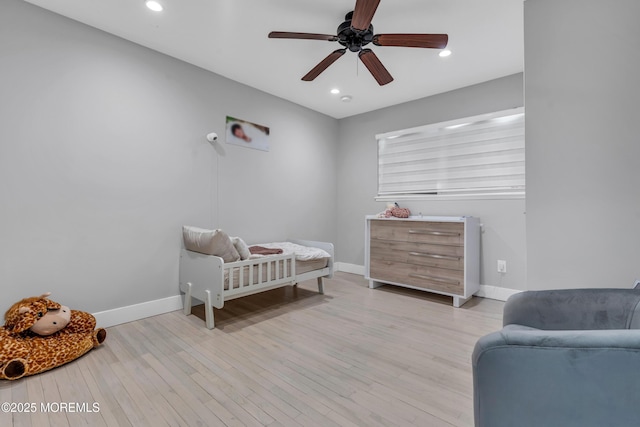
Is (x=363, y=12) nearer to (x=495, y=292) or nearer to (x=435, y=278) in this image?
(x=435, y=278)

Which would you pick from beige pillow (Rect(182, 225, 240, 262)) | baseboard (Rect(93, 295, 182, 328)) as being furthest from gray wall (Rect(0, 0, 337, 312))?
beige pillow (Rect(182, 225, 240, 262))

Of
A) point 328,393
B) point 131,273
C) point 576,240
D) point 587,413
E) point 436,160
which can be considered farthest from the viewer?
point 436,160

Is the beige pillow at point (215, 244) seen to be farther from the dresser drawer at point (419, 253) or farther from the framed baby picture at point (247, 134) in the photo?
the dresser drawer at point (419, 253)

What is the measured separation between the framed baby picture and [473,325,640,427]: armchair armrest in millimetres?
3215

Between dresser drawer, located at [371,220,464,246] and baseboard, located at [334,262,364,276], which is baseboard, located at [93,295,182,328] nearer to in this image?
dresser drawer, located at [371,220,464,246]

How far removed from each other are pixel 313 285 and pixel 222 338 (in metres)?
1.73

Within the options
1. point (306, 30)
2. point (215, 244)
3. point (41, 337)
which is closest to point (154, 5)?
point (306, 30)

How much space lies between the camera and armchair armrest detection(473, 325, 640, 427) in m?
0.67

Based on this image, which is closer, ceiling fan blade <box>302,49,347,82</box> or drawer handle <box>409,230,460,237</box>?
ceiling fan blade <box>302,49,347,82</box>

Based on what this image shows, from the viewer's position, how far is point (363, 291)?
3.54 m

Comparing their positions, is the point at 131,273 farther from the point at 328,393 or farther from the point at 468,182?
the point at 468,182

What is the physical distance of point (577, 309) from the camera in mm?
1188

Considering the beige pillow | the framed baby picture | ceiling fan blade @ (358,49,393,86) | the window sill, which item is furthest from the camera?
the framed baby picture

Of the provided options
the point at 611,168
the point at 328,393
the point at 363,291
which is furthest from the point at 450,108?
the point at 328,393
